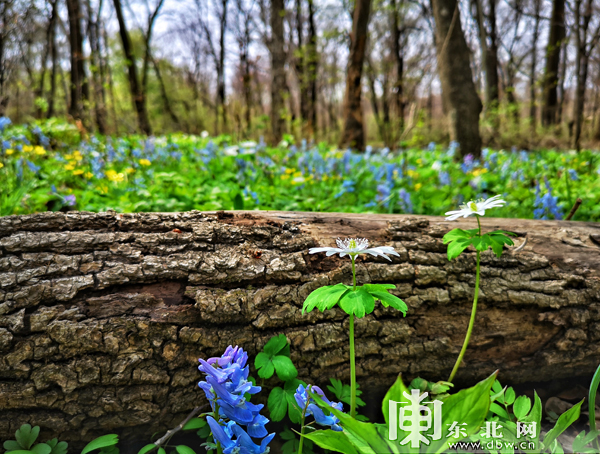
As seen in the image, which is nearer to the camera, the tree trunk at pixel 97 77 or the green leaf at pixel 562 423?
the green leaf at pixel 562 423

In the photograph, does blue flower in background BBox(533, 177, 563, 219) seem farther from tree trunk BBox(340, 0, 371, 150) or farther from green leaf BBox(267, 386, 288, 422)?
tree trunk BBox(340, 0, 371, 150)

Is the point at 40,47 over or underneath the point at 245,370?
over

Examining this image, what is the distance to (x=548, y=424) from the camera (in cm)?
127

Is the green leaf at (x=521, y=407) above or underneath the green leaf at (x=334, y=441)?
underneath

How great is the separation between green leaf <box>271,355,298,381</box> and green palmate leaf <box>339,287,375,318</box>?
13.7 inches

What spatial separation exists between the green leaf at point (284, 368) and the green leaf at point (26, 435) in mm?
695

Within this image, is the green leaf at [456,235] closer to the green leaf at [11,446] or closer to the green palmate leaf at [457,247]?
the green palmate leaf at [457,247]

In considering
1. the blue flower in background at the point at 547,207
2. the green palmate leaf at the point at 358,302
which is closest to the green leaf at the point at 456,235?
the green palmate leaf at the point at 358,302

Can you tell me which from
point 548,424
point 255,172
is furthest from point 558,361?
point 255,172

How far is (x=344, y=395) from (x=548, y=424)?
2.71 ft

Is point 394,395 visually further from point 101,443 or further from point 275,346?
point 101,443

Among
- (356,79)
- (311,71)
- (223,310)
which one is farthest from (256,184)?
(311,71)

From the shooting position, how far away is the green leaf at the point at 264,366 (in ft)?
3.24

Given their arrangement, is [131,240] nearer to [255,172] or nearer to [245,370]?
[245,370]
